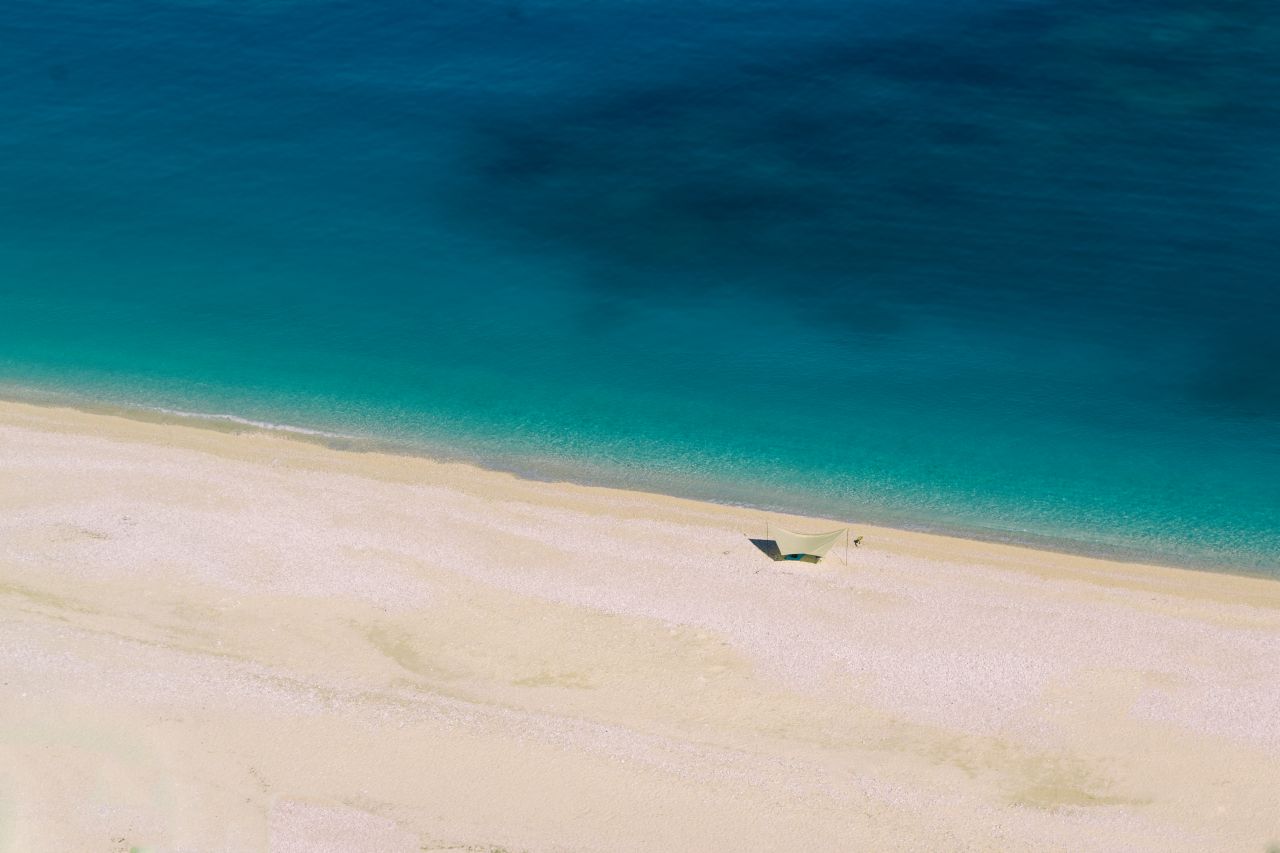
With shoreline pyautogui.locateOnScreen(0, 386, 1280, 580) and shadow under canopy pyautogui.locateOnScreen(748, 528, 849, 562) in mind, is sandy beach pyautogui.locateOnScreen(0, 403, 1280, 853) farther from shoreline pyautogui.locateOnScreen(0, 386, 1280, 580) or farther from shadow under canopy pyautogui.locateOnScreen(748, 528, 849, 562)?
shoreline pyautogui.locateOnScreen(0, 386, 1280, 580)

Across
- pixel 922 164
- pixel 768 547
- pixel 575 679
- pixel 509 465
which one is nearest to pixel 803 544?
pixel 768 547

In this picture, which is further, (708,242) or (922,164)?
(922,164)

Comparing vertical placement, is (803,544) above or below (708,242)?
below

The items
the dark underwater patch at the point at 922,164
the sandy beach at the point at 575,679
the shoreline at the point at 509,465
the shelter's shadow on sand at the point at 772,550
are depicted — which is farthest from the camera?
the dark underwater patch at the point at 922,164

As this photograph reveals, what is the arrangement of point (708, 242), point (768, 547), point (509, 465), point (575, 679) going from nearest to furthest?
point (575, 679)
point (768, 547)
point (509, 465)
point (708, 242)

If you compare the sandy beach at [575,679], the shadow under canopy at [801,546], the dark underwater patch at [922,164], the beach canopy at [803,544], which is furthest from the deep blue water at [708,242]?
the sandy beach at [575,679]

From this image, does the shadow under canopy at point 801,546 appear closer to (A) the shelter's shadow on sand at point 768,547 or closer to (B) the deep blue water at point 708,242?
(A) the shelter's shadow on sand at point 768,547

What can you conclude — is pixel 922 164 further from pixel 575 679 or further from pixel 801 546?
pixel 575 679
